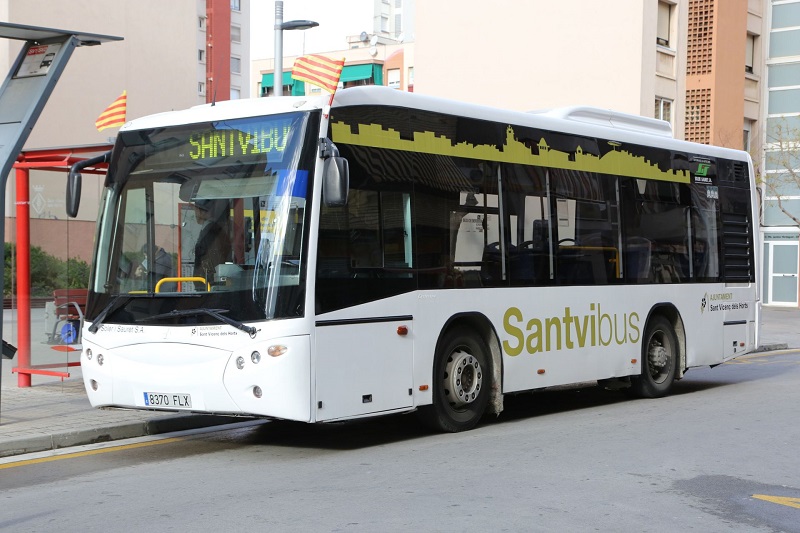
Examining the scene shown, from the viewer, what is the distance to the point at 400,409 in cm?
1009

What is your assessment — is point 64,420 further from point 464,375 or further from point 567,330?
point 567,330

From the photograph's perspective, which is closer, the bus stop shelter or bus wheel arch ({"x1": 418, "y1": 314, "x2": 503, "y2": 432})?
bus wheel arch ({"x1": 418, "y1": 314, "x2": 503, "y2": 432})

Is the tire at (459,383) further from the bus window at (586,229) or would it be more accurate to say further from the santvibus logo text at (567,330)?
the bus window at (586,229)

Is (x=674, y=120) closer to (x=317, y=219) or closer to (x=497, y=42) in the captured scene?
(x=497, y=42)

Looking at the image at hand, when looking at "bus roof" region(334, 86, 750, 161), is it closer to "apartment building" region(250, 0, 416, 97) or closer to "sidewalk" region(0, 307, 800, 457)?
"sidewalk" region(0, 307, 800, 457)

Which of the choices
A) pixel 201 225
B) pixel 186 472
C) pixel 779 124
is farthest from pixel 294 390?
pixel 779 124

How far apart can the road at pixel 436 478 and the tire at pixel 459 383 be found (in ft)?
0.58

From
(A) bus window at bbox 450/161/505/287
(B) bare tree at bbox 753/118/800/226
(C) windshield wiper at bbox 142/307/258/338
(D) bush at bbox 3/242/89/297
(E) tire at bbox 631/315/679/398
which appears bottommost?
(E) tire at bbox 631/315/679/398

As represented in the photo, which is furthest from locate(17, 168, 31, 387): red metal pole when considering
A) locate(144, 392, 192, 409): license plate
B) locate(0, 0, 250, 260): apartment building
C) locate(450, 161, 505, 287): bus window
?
locate(0, 0, 250, 260): apartment building

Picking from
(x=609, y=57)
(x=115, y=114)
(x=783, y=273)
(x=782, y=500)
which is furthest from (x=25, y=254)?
(x=783, y=273)

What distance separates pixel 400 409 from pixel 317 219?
1.94 meters

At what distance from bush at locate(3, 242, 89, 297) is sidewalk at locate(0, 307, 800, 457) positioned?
764 millimetres

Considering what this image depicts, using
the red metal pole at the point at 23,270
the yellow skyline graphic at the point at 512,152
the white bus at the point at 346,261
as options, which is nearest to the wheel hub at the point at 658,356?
the white bus at the point at 346,261

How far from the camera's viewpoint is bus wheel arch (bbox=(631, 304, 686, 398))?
1383cm
